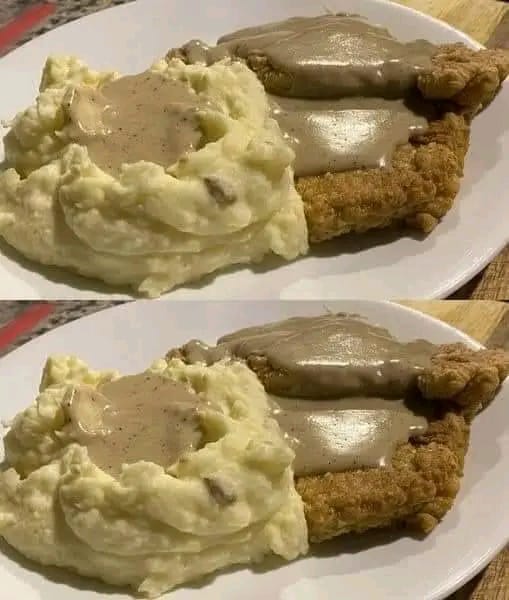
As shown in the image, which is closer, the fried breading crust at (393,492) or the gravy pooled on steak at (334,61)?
the fried breading crust at (393,492)

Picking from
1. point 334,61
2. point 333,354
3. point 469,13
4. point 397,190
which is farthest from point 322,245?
point 469,13

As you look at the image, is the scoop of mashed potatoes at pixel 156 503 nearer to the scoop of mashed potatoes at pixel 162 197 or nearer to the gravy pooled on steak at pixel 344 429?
the gravy pooled on steak at pixel 344 429

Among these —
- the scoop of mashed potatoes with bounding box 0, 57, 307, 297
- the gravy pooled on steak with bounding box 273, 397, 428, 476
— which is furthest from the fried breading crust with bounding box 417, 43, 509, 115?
the gravy pooled on steak with bounding box 273, 397, 428, 476

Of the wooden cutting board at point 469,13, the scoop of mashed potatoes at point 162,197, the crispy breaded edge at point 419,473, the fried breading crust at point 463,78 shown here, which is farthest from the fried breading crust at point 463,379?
the wooden cutting board at point 469,13

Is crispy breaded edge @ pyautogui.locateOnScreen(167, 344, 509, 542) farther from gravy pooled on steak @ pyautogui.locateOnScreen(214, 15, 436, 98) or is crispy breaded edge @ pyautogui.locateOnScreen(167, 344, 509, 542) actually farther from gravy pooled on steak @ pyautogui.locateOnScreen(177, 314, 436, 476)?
gravy pooled on steak @ pyautogui.locateOnScreen(214, 15, 436, 98)

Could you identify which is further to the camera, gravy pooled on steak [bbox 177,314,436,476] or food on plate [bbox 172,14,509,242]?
food on plate [bbox 172,14,509,242]

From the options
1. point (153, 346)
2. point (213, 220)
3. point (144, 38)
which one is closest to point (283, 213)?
point (213, 220)

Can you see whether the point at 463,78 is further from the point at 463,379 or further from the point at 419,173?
the point at 463,379
